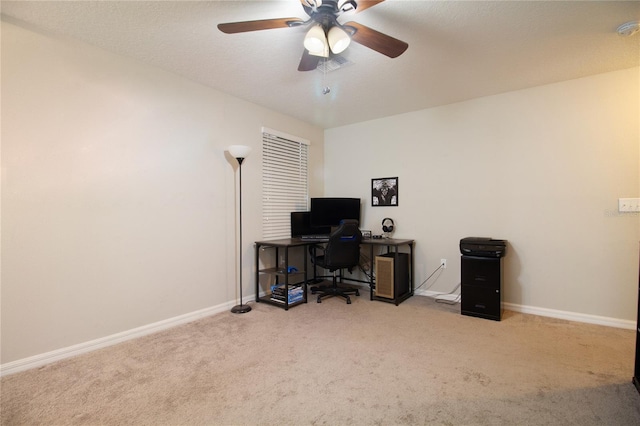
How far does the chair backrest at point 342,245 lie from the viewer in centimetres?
346

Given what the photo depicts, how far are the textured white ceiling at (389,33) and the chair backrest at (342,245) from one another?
1.52m

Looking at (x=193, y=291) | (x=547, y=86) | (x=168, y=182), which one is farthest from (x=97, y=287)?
(x=547, y=86)

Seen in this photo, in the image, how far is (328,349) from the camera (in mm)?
2369

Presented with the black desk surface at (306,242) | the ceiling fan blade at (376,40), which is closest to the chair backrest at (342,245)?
the black desk surface at (306,242)

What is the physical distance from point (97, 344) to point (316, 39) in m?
2.83

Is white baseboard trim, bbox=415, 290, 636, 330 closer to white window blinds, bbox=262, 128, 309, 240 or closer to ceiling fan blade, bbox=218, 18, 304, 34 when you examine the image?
white window blinds, bbox=262, 128, 309, 240

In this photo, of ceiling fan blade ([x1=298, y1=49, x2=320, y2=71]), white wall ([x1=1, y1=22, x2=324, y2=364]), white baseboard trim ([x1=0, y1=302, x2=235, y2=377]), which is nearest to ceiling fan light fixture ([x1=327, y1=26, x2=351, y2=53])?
ceiling fan blade ([x1=298, y1=49, x2=320, y2=71])

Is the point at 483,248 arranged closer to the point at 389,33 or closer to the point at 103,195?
the point at 389,33

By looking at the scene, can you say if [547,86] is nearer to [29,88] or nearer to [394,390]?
[394,390]

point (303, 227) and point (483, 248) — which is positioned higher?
point (303, 227)

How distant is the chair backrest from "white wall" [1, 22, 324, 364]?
3.69 feet

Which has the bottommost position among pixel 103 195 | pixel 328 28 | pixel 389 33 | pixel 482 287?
pixel 482 287

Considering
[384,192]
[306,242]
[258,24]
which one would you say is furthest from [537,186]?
[258,24]

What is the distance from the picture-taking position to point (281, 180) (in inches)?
161
